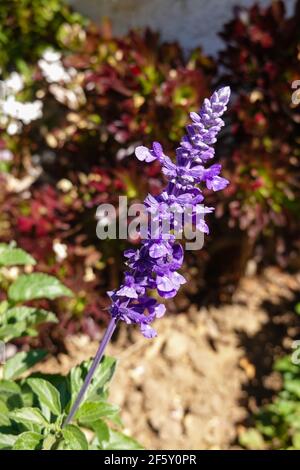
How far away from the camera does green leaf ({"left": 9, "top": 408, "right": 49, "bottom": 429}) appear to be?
164cm

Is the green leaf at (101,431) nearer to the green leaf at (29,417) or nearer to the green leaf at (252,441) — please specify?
the green leaf at (29,417)

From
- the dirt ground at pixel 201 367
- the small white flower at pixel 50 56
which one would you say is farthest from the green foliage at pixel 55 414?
the small white flower at pixel 50 56

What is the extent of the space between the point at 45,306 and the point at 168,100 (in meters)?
1.21

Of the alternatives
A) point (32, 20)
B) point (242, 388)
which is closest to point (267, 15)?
point (32, 20)

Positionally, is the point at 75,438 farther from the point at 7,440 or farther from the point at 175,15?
the point at 175,15

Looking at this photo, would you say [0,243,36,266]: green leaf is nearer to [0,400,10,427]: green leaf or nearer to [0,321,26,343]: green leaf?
[0,321,26,343]: green leaf

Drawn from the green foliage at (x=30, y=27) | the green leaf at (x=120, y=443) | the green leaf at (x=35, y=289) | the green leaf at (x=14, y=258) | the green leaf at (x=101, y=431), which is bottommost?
the green leaf at (x=120, y=443)

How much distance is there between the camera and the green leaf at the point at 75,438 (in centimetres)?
161

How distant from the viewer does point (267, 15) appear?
298cm

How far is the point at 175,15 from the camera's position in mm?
3850

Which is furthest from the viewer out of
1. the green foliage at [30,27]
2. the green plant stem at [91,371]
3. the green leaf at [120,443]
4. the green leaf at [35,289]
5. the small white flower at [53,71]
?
the green foliage at [30,27]

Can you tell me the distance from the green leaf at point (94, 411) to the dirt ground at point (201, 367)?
119 centimetres

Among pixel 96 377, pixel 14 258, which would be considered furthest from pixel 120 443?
pixel 14 258

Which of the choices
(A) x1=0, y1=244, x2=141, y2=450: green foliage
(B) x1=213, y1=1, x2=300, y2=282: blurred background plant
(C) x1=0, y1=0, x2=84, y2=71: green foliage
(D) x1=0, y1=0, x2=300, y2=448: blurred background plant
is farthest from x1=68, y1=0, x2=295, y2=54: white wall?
(A) x1=0, y1=244, x2=141, y2=450: green foliage
